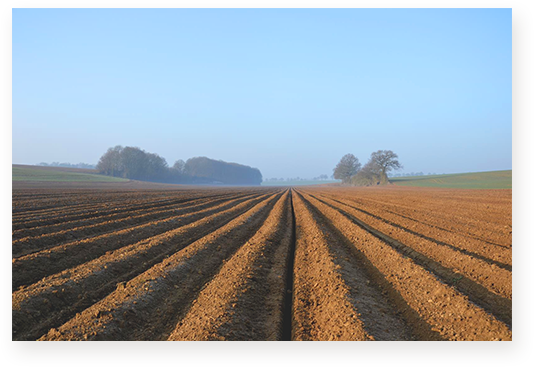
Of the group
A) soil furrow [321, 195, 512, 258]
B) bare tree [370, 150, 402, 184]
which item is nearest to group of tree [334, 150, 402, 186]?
bare tree [370, 150, 402, 184]

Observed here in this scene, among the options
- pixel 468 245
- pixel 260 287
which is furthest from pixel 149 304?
pixel 468 245

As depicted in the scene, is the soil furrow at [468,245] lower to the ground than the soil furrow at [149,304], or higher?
higher

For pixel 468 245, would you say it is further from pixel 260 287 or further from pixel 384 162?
pixel 384 162

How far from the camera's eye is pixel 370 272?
752 cm

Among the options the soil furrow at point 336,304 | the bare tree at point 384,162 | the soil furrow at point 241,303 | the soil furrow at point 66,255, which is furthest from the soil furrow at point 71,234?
the bare tree at point 384,162

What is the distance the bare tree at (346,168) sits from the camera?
93.2 meters

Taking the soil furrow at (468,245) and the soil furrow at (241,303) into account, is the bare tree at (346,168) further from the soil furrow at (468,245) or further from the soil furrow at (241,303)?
the soil furrow at (241,303)

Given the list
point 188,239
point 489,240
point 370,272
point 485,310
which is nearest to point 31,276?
point 188,239

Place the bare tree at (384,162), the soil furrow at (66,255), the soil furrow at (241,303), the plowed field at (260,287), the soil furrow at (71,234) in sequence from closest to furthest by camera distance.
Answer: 1. the soil furrow at (241,303)
2. the plowed field at (260,287)
3. the soil furrow at (66,255)
4. the soil furrow at (71,234)
5. the bare tree at (384,162)

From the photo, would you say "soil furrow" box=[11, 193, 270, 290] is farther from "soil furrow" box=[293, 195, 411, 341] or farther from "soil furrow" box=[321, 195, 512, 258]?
"soil furrow" box=[321, 195, 512, 258]

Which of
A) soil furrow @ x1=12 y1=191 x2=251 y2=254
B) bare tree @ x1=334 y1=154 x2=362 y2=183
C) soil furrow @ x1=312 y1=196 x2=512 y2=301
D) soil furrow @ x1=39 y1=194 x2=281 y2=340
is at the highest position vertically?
bare tree @ x1=334 y1=154 x2=362 y2=183

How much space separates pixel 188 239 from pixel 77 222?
201 inches

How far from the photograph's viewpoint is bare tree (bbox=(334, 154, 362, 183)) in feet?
306

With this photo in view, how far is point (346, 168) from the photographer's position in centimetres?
9369
